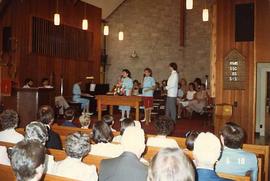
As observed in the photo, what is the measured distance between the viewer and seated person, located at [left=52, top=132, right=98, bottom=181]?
258 centimetres

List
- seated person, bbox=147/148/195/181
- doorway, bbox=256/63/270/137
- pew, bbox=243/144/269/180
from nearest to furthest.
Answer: seated person, bbox=147/148/195/181, pew, bbox=243/144/269/180, doorway, bbox=256/63/270/137

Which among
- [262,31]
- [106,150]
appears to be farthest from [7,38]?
[106,150]

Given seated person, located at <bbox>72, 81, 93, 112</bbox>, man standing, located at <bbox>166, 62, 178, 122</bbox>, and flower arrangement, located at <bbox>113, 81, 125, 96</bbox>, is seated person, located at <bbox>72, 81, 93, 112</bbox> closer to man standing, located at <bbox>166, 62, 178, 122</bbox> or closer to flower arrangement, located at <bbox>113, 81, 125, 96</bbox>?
flower arrangement, located at <bbox>113, 81, 125, 96</bbox>

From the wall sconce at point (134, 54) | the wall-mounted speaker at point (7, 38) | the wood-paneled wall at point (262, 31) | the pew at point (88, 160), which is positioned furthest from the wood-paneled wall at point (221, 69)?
the wall sconce at point (134, 54)

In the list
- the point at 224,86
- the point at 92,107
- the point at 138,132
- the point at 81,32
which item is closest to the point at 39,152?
the point at 138,132

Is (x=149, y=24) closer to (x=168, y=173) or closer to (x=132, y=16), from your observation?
(x=132, y=16)

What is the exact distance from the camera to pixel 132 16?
14.6 m

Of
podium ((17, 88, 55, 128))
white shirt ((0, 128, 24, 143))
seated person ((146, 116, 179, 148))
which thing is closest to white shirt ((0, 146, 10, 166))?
white shirt ((0, 128, 24, 143))

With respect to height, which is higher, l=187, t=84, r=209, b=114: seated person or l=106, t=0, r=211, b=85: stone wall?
l=106, t=0, r=211, b=85: stone wall

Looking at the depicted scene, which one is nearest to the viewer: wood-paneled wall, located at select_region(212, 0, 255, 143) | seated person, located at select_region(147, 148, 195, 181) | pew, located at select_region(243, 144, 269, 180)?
seated person, located at select_region(147, 148, 195, 181)

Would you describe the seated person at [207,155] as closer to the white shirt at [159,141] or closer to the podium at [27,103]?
the white shirt at [159,141]

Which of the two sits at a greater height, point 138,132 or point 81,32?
point 81,32

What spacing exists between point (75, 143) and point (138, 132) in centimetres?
55

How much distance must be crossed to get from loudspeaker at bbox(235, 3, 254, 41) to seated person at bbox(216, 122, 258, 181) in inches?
217
